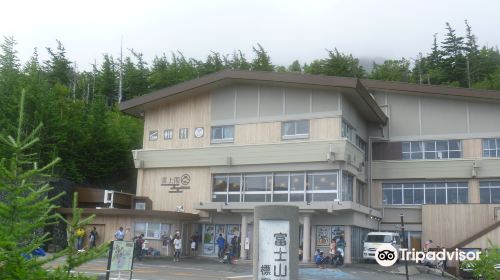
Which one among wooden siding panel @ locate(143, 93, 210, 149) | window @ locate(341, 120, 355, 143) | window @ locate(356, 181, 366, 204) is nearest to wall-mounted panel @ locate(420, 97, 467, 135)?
window @ locate(356, 181, 366, 204)

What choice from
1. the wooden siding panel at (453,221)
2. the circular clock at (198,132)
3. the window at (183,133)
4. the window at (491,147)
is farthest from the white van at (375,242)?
the window at (183,133)

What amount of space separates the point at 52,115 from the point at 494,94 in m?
30.5

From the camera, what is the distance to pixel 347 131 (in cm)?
3225

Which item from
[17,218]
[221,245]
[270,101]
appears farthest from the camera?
[270,101]

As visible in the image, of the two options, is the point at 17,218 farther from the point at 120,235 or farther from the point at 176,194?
the point at 176,194

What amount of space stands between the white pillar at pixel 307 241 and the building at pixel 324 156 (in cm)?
6

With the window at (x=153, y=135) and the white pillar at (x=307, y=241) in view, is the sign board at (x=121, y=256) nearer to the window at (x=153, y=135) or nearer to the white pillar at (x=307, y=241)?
the white pillar at (x=307, y=241)

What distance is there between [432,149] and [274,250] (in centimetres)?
2584

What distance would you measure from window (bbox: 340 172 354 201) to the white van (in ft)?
8.38

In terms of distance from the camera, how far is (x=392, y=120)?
121 ft

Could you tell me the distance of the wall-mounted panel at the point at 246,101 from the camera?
109 ft

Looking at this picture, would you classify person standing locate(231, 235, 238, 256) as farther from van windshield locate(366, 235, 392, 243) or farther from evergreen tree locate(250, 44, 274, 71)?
evergreen tree locate(250, 44, 274, 71)

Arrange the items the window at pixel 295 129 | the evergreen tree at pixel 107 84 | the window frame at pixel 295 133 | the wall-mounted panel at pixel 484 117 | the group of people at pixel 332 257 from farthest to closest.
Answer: the evergreen tree at pixel 107 84
the wall-mounted panel at pixel 484 117
the window at pixel 295 129
the window frame at pixel 295 133
the group of people at pixel 332 257

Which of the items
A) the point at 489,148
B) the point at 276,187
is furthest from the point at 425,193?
the point at 276,187
